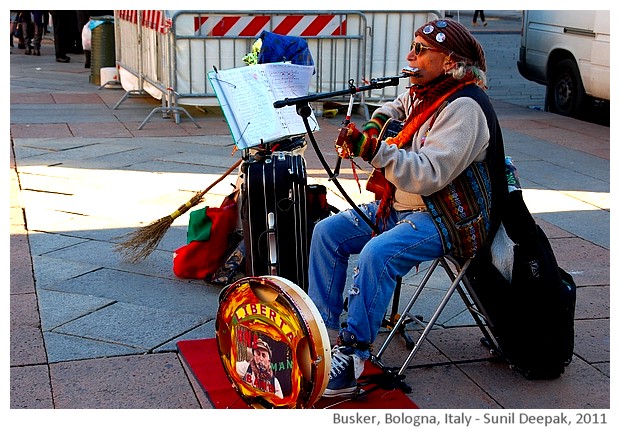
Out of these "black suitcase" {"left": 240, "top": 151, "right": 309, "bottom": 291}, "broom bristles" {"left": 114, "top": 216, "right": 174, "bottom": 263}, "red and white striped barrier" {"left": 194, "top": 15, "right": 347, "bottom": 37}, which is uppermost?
"red and white striped barrier" {"left": 194, "top": 15, "right": 347, "bottom": 37}

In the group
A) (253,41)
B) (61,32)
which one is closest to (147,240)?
(253,41)

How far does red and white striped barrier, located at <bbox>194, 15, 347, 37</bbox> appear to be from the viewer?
9359mm

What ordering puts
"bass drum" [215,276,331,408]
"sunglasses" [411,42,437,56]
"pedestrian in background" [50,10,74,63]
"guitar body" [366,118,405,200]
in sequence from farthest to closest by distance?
"pedestrian in background" [50,10,74,63]
"guitar body" [366,118,405,200]
"sunglasses" [411,42,437,56]
"bass drum" [215,276,331,408]

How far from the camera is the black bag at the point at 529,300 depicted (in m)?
3.48

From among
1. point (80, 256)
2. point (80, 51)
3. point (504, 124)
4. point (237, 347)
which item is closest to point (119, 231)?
point (80, 256)

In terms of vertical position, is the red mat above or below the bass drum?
below

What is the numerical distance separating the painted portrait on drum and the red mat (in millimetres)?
178

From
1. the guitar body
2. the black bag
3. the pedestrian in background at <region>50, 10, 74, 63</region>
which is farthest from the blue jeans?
the pedestrian in background at <region>50, 10, 74, 63</region>

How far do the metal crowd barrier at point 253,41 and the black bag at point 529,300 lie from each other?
20.4 feet

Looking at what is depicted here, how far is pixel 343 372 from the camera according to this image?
332 centimetres

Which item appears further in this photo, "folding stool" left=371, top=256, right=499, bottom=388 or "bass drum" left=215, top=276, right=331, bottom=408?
"folding stool" left=371, top=256, right=499, bottom=388

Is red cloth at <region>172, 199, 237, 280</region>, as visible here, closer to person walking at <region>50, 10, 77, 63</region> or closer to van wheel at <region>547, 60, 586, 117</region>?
van wheel at <region>547, 60, 586, 117</region>

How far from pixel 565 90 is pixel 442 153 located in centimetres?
802
